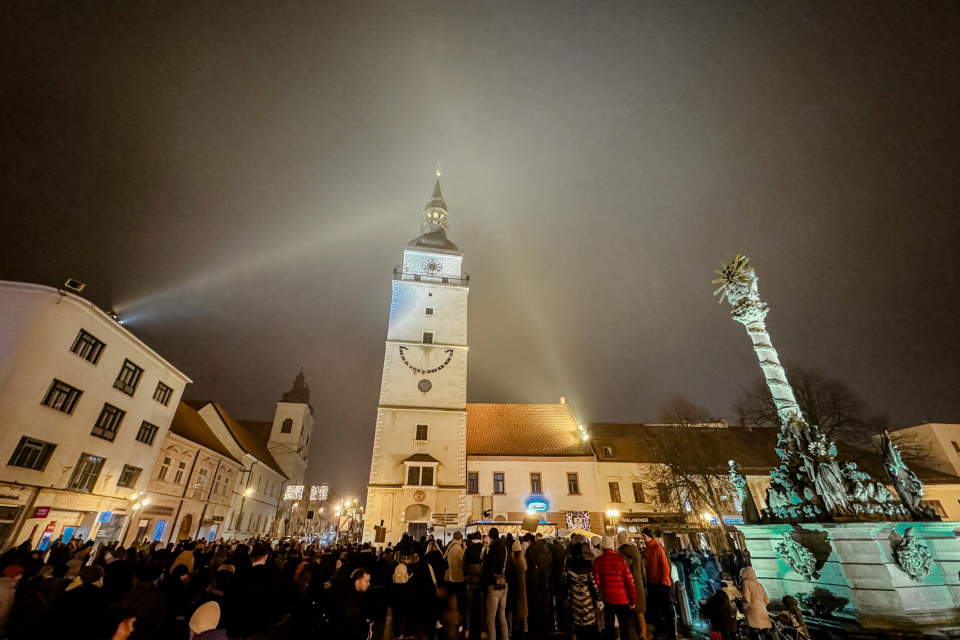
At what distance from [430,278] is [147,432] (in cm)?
2184

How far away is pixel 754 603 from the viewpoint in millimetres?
6566

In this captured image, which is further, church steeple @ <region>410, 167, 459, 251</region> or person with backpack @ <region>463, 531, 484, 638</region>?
church steeple @ <region>410, 167, 459, 251</region>

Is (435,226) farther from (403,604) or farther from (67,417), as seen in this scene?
(403,604)

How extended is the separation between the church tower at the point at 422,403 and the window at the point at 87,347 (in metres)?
16.0

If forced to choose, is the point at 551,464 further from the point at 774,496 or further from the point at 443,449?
the point at 774,496

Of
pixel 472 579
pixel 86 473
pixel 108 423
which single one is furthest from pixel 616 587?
pixel 108 423

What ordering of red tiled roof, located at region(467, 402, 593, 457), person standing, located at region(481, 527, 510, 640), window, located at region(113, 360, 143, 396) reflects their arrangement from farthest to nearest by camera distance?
1. red tiled roof, located at region(467, 402, 593, 457)
2. window, located at region(113, 360, 143, 396)
3. person standing, located at region(481, 527, 510, 640)

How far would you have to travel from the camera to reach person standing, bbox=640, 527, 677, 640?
26.3ft

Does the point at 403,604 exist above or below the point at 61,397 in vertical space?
below

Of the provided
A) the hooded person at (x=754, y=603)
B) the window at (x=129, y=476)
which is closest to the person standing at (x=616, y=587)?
the hooded person at (x=754, y=603)

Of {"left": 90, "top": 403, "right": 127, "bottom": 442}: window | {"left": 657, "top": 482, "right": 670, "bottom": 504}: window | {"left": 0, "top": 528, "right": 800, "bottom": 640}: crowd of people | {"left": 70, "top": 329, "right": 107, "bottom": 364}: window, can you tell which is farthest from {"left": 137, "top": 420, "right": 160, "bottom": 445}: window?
{"left": 657, "top": 482, "right": 670, "bottom": 504}: window

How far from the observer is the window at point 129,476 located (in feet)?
71.3

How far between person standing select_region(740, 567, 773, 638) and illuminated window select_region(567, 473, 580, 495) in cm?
2686

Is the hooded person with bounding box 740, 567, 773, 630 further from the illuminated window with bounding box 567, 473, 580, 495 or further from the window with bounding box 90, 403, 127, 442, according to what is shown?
the illuminated window with bounding box 567, 473, 580, 495
